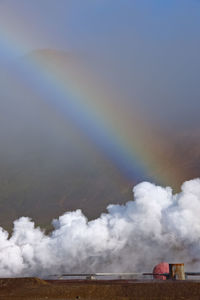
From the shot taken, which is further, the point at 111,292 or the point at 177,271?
the point at 177,271

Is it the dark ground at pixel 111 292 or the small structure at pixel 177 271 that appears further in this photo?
the small structure at pixel 177 271

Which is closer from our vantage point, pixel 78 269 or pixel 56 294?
pixel 56 294

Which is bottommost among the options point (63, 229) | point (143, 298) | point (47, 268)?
point (143, 298)

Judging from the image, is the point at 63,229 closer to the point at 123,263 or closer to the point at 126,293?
the point at 123,263

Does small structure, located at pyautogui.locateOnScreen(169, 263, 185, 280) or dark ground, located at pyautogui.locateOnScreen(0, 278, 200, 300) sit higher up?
small structure, located at pyautogui.locateOnScreen(169, 263, 185, 280)

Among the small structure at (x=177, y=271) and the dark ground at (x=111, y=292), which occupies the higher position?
the small structure at (x=177, y=271)

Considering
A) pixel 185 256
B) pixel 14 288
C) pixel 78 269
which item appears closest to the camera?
pixel 14 288

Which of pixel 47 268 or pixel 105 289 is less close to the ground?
pixel 47 268

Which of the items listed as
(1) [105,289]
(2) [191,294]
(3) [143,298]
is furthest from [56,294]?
(2) [191,294]

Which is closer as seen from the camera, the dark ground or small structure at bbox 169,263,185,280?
the dark ground

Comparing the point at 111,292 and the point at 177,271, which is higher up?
the point at 177,271

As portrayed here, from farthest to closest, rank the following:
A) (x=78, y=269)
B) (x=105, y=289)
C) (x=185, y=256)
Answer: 1. (x=78, y=269)
2. (x=185, y=256)
3. (x=105, y=289)
